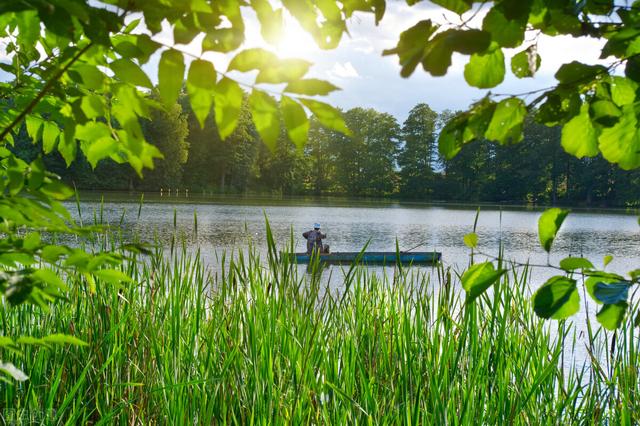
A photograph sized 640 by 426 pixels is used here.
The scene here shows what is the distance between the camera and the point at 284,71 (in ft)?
2.98

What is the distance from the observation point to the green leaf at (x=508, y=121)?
122 cm

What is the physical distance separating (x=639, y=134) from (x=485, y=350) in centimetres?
196

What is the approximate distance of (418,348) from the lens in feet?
10.6

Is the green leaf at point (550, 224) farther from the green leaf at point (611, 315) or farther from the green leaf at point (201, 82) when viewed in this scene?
the green leaf at point (201, 82)

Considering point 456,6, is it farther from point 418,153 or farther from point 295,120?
point 418,153

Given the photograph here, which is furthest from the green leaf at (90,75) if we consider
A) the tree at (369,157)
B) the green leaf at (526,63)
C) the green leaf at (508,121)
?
the tree at (369,157)

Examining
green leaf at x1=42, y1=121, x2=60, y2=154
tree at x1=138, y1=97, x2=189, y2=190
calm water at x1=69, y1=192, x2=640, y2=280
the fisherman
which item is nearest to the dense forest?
tree at x1=138, y1=97, x2=189, y2=190

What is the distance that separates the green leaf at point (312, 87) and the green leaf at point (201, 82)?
5.2 inches

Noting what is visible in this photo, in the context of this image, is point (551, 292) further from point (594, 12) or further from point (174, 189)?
point (174, 189)

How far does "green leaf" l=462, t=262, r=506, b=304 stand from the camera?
1.10 m

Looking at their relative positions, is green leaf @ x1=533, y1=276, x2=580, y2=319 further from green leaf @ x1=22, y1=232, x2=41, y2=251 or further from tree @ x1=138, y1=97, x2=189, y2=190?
tree @ x1=138, y1=97, x2=189, y2=190

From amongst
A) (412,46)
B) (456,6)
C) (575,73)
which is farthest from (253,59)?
(575,73)

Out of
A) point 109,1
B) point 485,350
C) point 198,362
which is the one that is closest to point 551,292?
point 109,1

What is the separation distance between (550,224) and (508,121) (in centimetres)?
24
